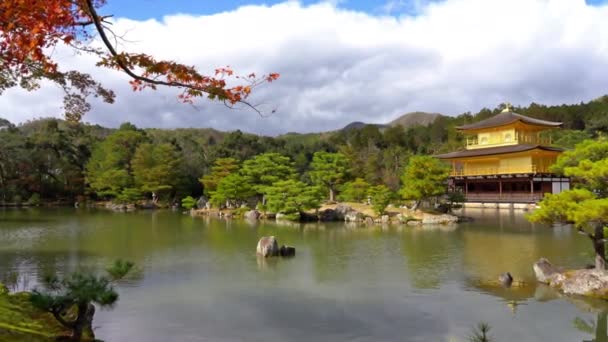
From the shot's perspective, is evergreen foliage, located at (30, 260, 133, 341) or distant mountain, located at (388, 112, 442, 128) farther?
distant mountain, located at (388, 112, 442, 128)

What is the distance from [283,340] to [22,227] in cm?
1542

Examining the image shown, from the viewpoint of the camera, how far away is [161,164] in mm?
29609

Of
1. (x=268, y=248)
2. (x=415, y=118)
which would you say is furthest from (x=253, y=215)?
(x=415, y=118)

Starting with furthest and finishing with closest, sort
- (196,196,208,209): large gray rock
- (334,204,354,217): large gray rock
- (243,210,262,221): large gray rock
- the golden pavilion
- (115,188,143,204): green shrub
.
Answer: (115,188,143,204): green shrub
(196,196,208,209): large gray rock
the golden pavilion
(243,210,262,221): large gray rock
(334,204,354,217): large gray rock

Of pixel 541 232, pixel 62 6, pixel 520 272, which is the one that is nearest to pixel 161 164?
pixel 541 232

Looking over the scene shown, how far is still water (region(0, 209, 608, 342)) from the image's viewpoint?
5929 millimetres

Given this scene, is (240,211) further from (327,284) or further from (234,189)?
(327,284)

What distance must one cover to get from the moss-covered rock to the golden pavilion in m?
22.8

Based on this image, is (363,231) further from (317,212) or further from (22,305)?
(22,305)

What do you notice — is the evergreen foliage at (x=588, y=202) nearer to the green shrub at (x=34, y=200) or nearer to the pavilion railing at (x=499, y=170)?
the pavilion railing at (x=499, y=170)

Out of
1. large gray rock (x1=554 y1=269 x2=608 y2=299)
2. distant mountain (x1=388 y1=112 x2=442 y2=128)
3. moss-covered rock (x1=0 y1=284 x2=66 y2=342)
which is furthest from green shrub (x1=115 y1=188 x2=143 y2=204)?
distant mountain (x1=388 y1=112 x2=442 y2=128)

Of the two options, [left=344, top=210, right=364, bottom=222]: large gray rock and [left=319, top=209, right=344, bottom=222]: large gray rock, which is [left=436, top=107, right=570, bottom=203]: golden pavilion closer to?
[left=344, top=210, right=364, bottom=222]: large gray rock

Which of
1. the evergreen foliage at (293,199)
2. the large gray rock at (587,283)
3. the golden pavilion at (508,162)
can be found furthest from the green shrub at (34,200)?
the large gray rock at (587,283)

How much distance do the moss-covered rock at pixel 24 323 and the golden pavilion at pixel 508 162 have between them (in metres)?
22.8
